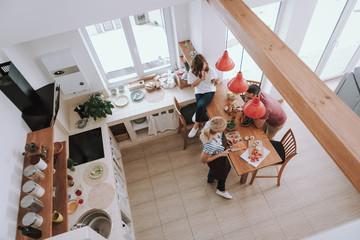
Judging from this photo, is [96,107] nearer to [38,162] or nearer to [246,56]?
[38,162]

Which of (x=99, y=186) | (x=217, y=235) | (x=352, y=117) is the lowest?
(x=217, y=235)

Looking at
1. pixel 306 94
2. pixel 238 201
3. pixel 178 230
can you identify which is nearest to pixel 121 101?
pixel 178 230

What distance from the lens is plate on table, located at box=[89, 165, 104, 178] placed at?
10.2 ft

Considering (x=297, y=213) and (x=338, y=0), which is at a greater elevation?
(x=338, y=0)

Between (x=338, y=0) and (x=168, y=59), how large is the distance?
3.06m

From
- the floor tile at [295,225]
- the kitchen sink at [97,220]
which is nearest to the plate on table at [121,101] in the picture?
the kitchen sink at [97,220]

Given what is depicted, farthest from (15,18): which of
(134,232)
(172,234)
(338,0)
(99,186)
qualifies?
(338,0)

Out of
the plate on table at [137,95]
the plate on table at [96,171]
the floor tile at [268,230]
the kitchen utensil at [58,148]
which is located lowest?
the floor tile at [268,230]

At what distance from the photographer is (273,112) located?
11.0 ft

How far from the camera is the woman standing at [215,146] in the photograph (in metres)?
2.77

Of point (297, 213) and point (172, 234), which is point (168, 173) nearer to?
point (172, 234)

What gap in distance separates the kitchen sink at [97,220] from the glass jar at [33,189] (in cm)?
89

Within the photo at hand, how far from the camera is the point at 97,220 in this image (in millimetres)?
2840

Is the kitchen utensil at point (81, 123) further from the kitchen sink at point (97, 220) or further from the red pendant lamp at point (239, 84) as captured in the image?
the red pendant lamp at point (239, 84)
